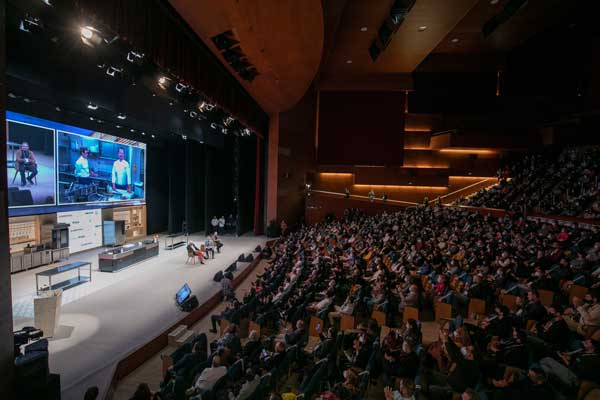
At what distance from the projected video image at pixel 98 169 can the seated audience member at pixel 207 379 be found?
33.6 feet

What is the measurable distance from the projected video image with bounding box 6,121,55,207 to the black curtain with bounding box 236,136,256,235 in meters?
8.39

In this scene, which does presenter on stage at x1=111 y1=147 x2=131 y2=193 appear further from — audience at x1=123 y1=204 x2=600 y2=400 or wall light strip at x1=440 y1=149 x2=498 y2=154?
wall light strip at x1=440 y1=149 x2=498 y2=154

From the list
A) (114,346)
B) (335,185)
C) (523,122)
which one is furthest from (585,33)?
(114,346)

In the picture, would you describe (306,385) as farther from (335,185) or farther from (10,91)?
(335,185)

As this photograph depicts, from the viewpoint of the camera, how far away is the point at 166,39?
5633mm

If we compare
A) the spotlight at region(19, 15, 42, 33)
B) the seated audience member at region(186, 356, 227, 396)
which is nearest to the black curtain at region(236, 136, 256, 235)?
the spotlight at region(19, 15, 42, 33)

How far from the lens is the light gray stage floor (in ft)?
15.5

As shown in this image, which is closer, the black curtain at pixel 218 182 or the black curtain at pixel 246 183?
the black curtain at pixel 218 182

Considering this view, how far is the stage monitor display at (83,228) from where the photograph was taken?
458 inches

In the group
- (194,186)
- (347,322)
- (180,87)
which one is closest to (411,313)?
(347,322)

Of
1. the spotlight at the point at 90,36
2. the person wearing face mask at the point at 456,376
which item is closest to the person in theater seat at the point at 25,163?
the spotlight at the point at 90,36

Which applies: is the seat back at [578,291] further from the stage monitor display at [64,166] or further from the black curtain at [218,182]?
the black curtain at [218,182]

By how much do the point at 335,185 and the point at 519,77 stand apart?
11728 mm

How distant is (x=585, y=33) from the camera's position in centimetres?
1513
